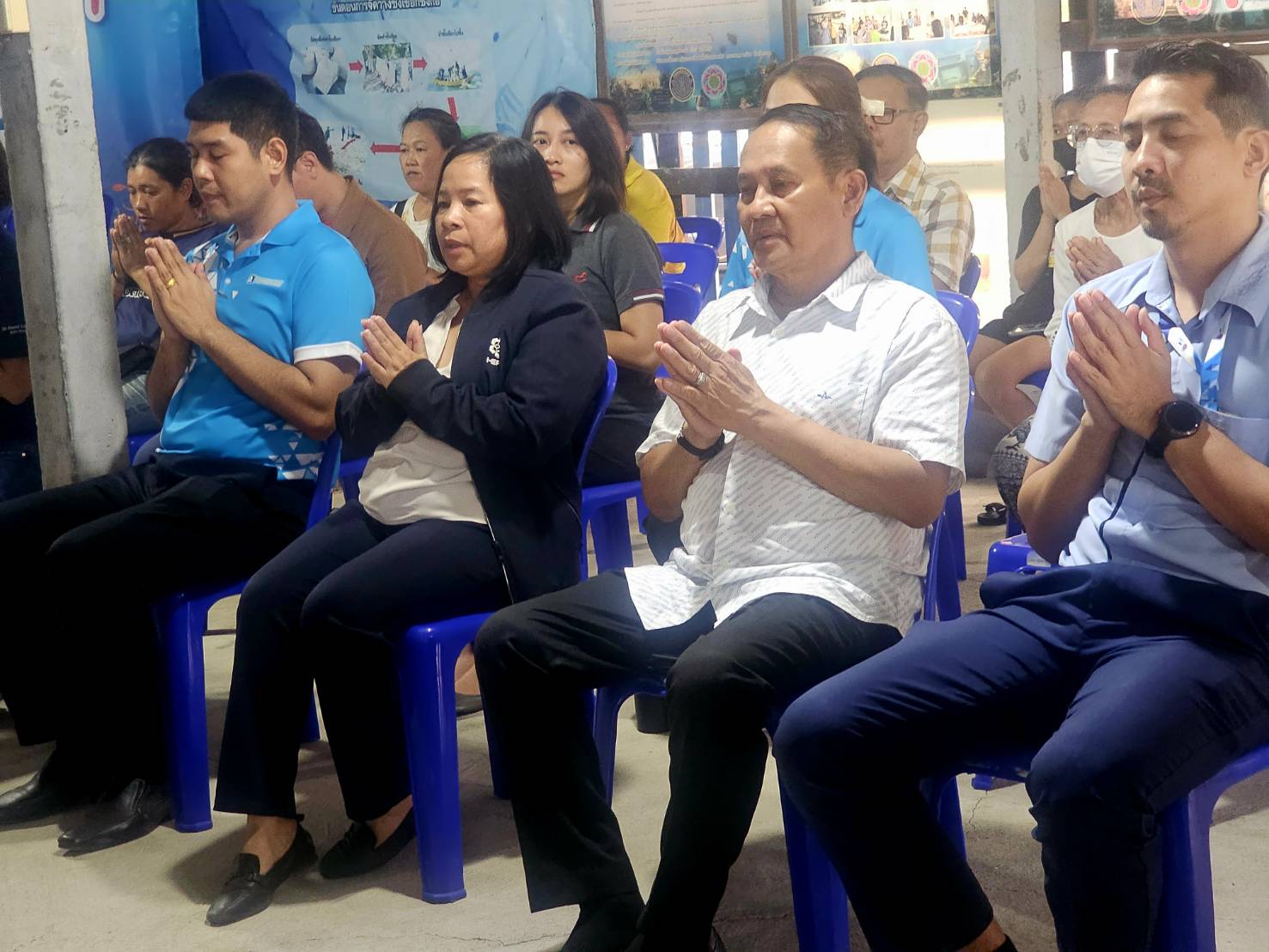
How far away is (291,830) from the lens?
8.50 ft

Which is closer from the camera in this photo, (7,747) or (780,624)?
(780,624)

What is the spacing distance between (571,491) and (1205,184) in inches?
47.3

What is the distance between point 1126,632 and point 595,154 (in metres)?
2.07

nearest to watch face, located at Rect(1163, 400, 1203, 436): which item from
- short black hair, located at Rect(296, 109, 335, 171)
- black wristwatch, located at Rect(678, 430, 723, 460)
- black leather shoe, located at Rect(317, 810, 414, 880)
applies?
black wristwatch, located at Rect(678, 430, 723, 460)

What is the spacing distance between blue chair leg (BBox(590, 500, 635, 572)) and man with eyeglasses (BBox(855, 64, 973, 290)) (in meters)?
1.30

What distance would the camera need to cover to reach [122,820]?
9.20 feet

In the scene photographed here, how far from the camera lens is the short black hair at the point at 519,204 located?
105 inches

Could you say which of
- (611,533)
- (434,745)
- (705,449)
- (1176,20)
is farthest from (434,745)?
(1176,20)

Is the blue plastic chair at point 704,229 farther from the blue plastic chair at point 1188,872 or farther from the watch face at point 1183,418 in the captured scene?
the blue plastic chair at point 1188,872

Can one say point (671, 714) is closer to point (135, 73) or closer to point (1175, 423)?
point (1175, 423)

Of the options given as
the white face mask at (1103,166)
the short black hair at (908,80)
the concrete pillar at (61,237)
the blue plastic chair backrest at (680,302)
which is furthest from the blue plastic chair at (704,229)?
the concrete pillar at (61,237)

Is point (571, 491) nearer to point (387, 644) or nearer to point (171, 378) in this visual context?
point (387, 644)

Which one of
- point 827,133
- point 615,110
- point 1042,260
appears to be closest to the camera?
point 827,133

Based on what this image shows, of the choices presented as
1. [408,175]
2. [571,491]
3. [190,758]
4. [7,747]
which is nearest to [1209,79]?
[571,491]
